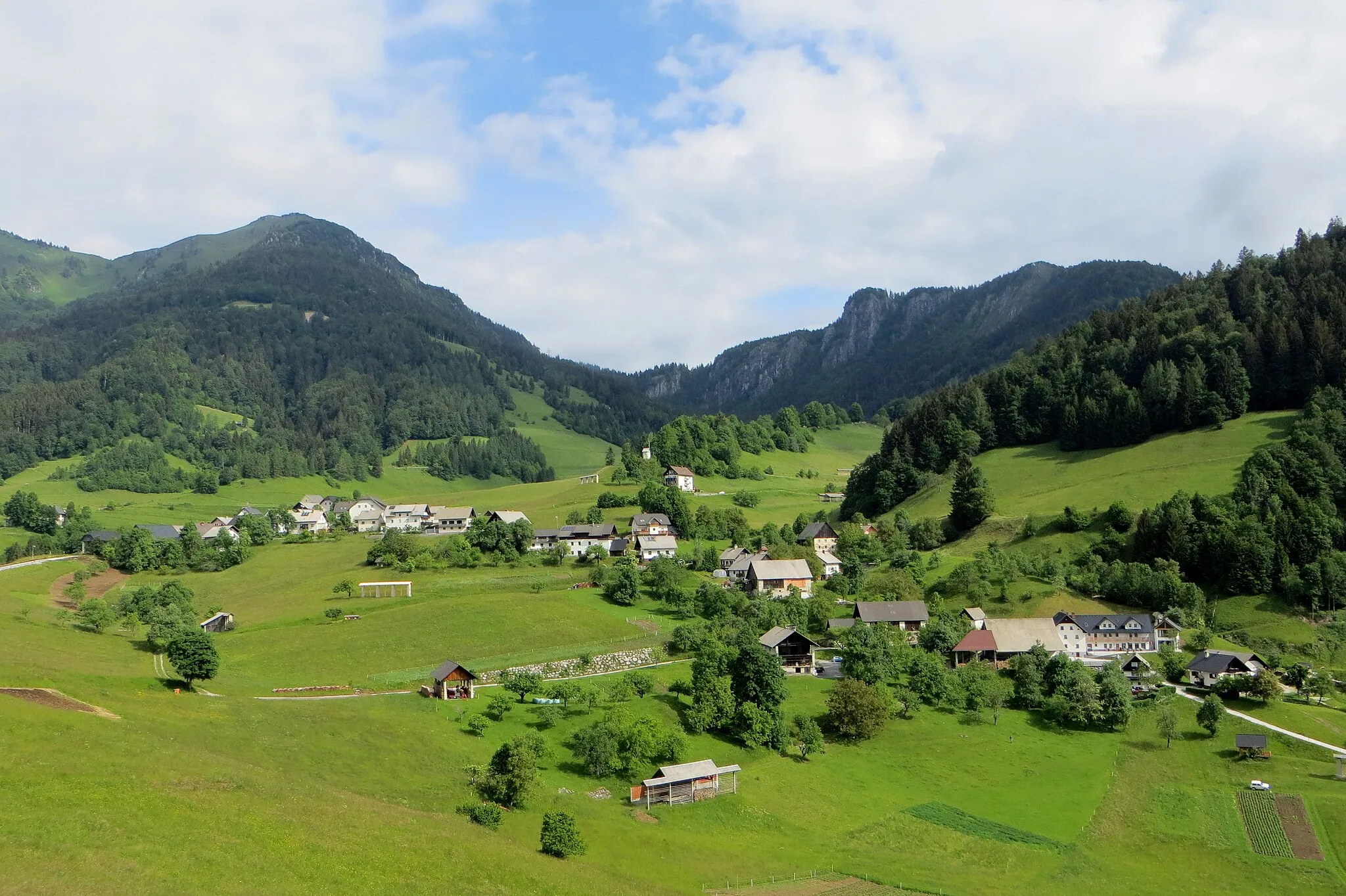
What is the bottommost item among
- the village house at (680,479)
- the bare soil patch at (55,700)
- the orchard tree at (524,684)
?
the orchard tree at (524,684)

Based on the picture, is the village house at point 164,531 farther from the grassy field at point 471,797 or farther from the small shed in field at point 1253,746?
the small shed in field at point 1253,746

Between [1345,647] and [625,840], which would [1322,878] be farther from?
[1345,647]

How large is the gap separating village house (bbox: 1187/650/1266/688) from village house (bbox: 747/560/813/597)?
3869 cm

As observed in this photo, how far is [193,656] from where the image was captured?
56719 mm

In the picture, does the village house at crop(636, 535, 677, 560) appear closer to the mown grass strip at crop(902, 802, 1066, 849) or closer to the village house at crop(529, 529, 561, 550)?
the village house at crop(529, 529, 561, 550)

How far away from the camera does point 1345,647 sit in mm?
80625

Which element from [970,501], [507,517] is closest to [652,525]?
[507,517]

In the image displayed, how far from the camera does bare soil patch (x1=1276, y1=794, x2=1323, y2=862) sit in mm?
48375

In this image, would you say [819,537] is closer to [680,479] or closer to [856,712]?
[680,479]

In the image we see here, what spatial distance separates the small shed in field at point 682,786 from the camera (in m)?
51.1

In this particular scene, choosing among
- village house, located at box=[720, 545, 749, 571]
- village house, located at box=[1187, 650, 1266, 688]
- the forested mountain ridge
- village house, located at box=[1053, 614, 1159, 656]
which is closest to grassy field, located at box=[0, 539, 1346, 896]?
village house, located at box=[1187, 650, 1266, 688]

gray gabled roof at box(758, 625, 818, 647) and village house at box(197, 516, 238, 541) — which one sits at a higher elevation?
village house at box(197, 516, 238, 541)

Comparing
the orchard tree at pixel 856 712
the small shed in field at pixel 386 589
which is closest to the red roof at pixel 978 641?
the orchard tree at pixel 856 712

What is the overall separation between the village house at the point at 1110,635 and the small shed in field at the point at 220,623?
78.7 meters
